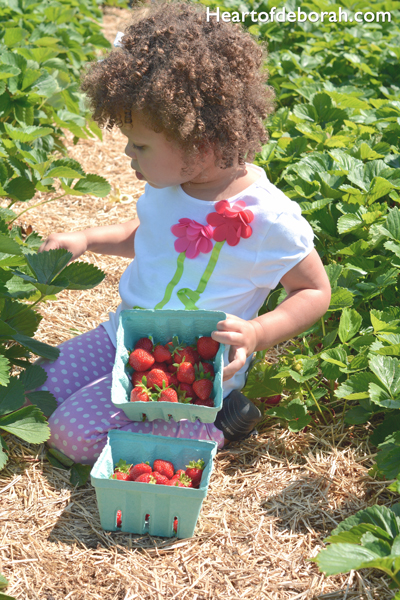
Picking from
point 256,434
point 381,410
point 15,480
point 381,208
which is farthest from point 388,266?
point 15,480

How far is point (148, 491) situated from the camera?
1.49 m

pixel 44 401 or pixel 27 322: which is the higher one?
pixel 27 322

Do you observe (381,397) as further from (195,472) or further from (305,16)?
(305,16)

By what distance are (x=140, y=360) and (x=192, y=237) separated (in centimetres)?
40

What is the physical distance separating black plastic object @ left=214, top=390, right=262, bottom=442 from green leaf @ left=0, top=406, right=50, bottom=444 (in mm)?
490

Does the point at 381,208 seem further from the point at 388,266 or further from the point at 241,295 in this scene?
the point at 241,295

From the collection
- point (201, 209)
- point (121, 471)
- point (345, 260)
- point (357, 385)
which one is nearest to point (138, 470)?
point (121, 471)

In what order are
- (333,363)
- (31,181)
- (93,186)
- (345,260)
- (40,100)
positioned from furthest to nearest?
(40,100) → (93,186) → (31,181) → (345,260) → (333,363)

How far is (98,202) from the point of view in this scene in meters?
3.47

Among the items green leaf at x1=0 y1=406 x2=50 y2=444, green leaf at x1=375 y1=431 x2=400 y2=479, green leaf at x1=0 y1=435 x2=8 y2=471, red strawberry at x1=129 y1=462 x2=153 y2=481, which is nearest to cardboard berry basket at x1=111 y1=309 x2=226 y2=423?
red strawberry at x1=129 y1=462 x2=153 y2=481

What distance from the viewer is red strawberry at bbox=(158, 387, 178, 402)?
1.59m

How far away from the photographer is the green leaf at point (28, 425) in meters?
1.65

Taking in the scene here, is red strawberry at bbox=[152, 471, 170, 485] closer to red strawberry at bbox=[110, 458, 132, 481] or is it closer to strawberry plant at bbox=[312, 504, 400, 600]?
red strawberry at bbox=[110, 458, 132, 481]

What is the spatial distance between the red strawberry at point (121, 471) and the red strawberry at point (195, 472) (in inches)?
5.8
